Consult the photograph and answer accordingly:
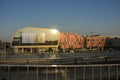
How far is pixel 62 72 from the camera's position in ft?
25.9

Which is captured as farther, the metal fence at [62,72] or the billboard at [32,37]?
the billboard at [32,37]

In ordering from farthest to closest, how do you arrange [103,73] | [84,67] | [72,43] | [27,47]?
[72,43]
[27,47]
[103,73]
[84,67]

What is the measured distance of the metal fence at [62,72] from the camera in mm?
7275

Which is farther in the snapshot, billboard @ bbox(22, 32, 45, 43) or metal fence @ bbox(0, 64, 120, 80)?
billboard @ bbox(22, 32, 45, 43)

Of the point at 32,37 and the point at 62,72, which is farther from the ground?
the point at 32,37

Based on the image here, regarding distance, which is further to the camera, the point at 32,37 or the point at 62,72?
the point at 32,37

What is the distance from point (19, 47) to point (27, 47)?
338cm

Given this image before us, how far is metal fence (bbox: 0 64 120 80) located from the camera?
7.28 meters

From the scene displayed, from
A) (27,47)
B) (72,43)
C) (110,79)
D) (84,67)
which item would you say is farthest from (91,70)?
(72,43)

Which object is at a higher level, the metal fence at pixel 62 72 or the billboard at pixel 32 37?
the billboard at pixel 32 37

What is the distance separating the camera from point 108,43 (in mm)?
104500

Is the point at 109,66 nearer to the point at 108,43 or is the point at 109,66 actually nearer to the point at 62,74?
the point at 62,74

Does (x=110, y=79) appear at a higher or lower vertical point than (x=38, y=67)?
lower

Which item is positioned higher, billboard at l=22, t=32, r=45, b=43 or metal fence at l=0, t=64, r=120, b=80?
billboard at l=22, t=32, r=45, b=43
